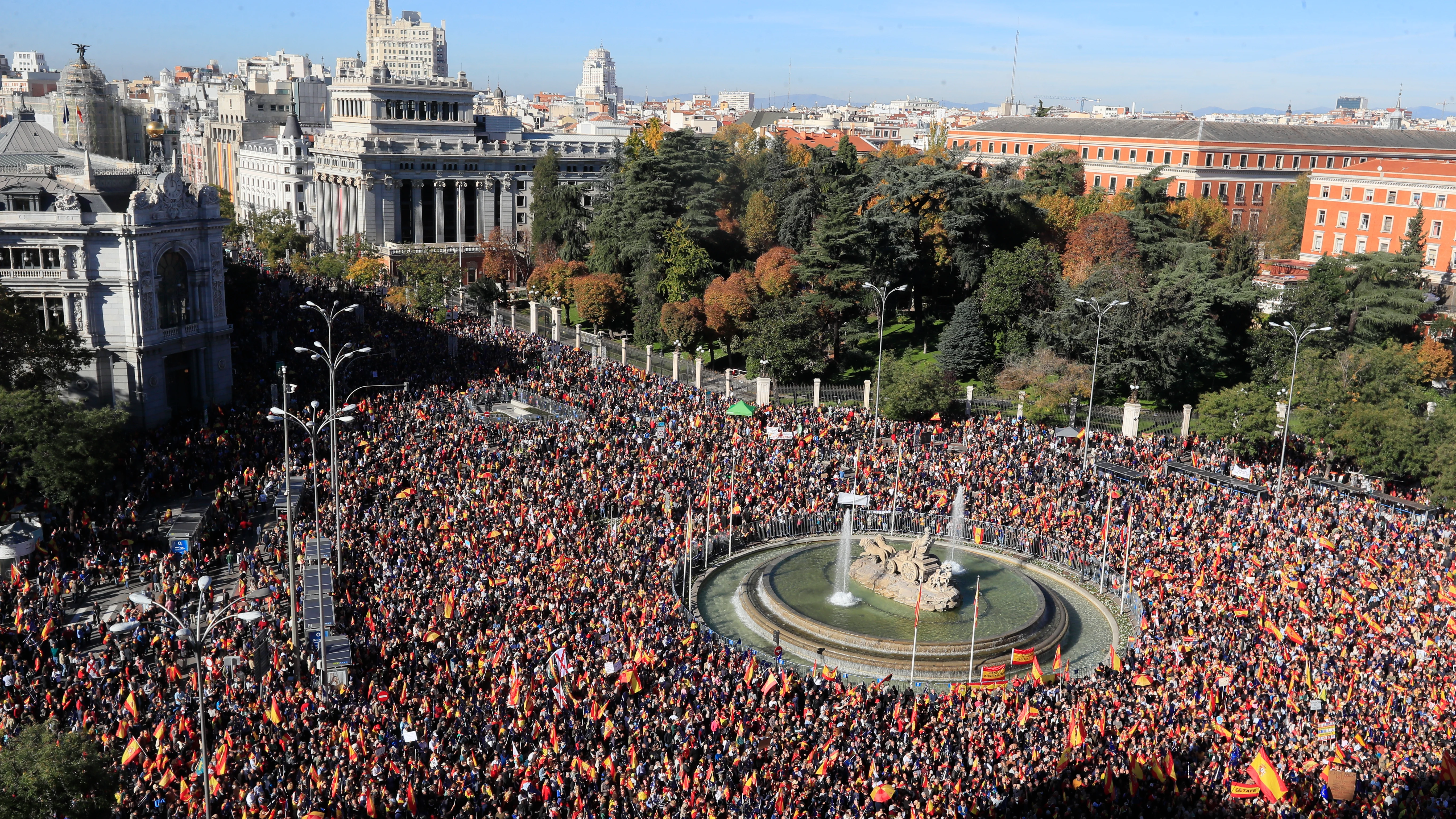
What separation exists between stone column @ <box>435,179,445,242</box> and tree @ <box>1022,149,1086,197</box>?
147ft

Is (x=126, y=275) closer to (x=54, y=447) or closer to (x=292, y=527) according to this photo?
(x=54, y=447)

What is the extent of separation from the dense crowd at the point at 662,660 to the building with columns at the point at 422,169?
170 feet

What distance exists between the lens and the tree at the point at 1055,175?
6644 cm

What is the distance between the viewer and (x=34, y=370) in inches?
1380

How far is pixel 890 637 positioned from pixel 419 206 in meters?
71.0

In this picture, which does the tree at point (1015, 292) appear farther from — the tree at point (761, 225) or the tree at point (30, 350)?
the tree at point (30, 350)

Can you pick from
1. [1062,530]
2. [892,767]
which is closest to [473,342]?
[1062,530]

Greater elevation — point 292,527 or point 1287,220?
point 1287,220

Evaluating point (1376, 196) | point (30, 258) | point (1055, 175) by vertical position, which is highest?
point (1055, 175)

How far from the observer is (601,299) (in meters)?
59.0

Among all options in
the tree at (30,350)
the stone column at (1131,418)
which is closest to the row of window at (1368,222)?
the stone column at (1131,418)

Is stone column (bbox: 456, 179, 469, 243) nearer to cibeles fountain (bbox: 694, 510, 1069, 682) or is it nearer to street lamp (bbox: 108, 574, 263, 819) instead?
cibeles fountain (bbox: 694, 510, 1069, 682)

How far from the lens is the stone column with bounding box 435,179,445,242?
88.2 m

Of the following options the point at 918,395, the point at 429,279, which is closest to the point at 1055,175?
the point at 918,395
